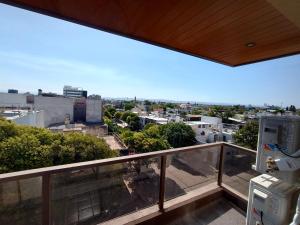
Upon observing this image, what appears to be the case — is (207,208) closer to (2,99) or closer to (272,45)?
(272,45)

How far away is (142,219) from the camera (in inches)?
65.8

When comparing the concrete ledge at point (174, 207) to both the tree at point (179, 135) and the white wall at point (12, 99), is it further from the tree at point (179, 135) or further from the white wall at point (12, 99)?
the white wall at point (12, 99)

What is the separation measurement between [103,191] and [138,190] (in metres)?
0.37

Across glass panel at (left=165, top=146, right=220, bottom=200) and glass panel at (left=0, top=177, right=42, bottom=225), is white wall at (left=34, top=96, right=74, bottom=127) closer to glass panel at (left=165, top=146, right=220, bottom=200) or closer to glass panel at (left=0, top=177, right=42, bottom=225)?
glass panel at (left=165, top=146, right=220, bottom=200)

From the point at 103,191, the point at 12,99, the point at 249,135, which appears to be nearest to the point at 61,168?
the point at 103,191

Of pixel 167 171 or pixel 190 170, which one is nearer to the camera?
pixel 167 171

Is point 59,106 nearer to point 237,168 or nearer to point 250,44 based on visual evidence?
point 237,168

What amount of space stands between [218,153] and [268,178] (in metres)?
0.91

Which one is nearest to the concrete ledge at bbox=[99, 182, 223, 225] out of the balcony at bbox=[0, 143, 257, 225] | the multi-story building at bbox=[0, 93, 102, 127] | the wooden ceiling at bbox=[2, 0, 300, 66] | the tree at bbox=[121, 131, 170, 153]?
the balcony at bbox=[0, 143, 257, 225]

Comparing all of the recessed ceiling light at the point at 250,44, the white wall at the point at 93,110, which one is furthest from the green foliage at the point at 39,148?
the white wall at the point at 93,110

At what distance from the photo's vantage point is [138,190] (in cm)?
169

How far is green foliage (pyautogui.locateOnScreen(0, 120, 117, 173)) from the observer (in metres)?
6.41

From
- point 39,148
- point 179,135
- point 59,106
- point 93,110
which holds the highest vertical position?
point 59,106

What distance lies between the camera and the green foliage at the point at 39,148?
252 inches
